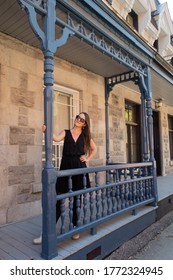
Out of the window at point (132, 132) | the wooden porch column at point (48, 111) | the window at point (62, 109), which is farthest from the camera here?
the window at point (132, 132)

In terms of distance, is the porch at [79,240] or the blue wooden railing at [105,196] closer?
the porch at [79,240]

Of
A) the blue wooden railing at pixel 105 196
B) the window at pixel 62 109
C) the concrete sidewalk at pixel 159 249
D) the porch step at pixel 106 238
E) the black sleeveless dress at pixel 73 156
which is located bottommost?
the concrete sidewalk at pixel 159 249

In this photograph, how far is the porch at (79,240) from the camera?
2319mm

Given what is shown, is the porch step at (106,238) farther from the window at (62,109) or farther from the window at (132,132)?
the window at (132,132)

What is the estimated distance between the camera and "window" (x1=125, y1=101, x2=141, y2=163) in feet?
22.0

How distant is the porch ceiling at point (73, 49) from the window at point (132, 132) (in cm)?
74

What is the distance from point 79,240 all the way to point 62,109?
257 cm

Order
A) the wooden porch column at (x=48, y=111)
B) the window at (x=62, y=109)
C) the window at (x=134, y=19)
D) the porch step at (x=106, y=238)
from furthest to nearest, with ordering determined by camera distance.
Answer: the window at (x=134, y=19) < the window at (x=62, y=109) < the porch step at (x=106, y=238) < the wooden porch column at (x=48, y=111)

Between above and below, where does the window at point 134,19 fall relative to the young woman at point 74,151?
above

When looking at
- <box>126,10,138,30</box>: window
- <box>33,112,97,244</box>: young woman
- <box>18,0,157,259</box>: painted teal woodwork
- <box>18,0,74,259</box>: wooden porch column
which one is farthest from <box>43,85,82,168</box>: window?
<box>126,10,138,30</box>: window

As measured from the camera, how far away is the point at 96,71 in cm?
501

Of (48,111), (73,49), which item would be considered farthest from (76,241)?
(73,49)

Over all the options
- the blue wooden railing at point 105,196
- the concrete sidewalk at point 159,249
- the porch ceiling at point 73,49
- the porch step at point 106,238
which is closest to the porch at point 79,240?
the porch step at point 106,238

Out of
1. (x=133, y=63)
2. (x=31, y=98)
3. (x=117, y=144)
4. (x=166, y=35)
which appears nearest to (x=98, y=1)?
(x=133, y=63)
